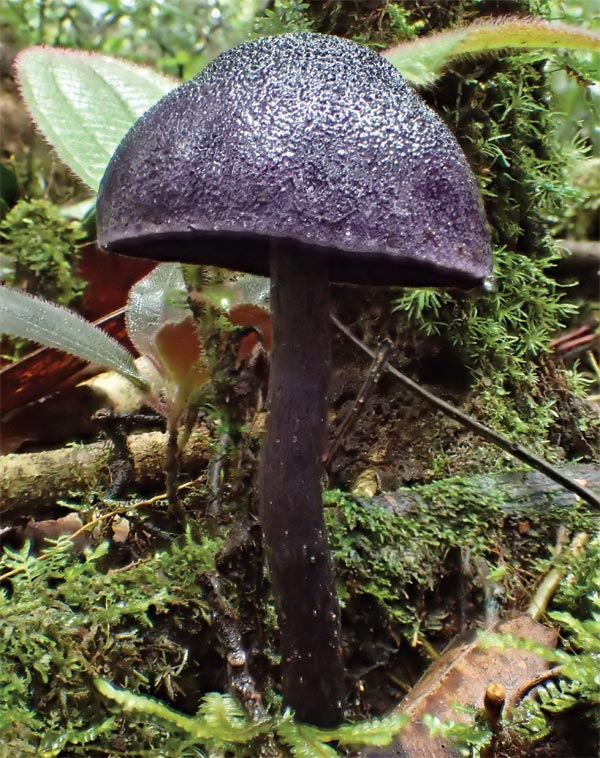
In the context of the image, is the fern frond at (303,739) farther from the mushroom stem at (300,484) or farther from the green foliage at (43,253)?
the green foliage at (43,253)

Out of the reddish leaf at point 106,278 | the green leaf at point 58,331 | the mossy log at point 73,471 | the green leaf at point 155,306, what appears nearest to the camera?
the green leaf at point 58,331

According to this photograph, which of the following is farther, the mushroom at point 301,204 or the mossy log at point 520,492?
the mossy log at point 520,492

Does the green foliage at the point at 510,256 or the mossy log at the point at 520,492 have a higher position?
the green foliage at the point at 510,256

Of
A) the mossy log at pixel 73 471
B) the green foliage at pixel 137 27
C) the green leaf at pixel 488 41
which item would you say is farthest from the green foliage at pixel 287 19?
the green foliage at pixel 137 27

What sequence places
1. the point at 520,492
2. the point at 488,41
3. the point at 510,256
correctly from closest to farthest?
the point at 488,41 → the point at 520,492 → the point at 510,256

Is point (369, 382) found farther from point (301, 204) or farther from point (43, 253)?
point (43, 253)

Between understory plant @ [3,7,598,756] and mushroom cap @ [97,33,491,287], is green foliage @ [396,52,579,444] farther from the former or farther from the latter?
mushroom cap @ [97,33,491,287]

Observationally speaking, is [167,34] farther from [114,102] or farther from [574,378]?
[574,378]

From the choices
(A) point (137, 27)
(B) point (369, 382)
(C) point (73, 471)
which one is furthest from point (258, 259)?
(A) point (137, 27)
